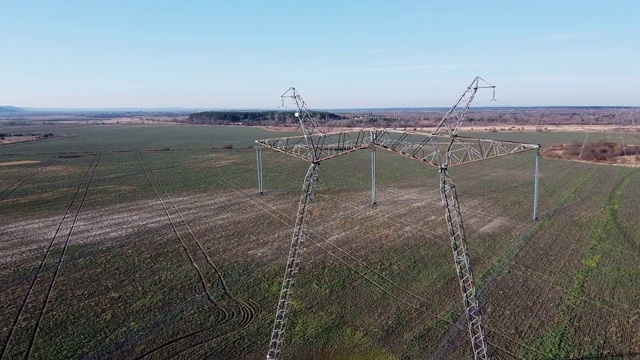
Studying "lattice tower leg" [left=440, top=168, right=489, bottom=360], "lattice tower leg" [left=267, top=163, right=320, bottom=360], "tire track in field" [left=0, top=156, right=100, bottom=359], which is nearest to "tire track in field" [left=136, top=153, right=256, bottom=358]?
"lattice tower leg" [left=267, top=163, right=320, bottom=360]

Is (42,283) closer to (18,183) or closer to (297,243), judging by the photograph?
(297,243)

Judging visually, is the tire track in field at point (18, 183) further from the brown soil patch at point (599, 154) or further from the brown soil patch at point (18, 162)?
the brown soil patch at point (599, 154)

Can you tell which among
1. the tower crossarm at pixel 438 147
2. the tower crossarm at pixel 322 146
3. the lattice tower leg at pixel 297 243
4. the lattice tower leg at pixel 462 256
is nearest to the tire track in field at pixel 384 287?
the lattice tower leg at pixel 462 256

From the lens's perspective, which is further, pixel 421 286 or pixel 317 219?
pixel 317 219

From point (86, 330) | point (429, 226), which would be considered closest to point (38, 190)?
point (86, 330)

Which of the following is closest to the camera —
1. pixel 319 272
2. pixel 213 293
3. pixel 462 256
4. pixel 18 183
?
pixel 462 256

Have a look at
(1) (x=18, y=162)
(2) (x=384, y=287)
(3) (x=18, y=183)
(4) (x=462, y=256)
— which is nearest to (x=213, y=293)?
(2) (x=384, y=287)

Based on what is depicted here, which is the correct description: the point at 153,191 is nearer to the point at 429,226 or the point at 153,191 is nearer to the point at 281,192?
the point at 281,192

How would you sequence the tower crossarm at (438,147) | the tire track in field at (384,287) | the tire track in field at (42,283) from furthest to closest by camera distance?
the tire track in field at (42,283) → the tire track in field at (384,287) → the tower crossarm at (438,147)
